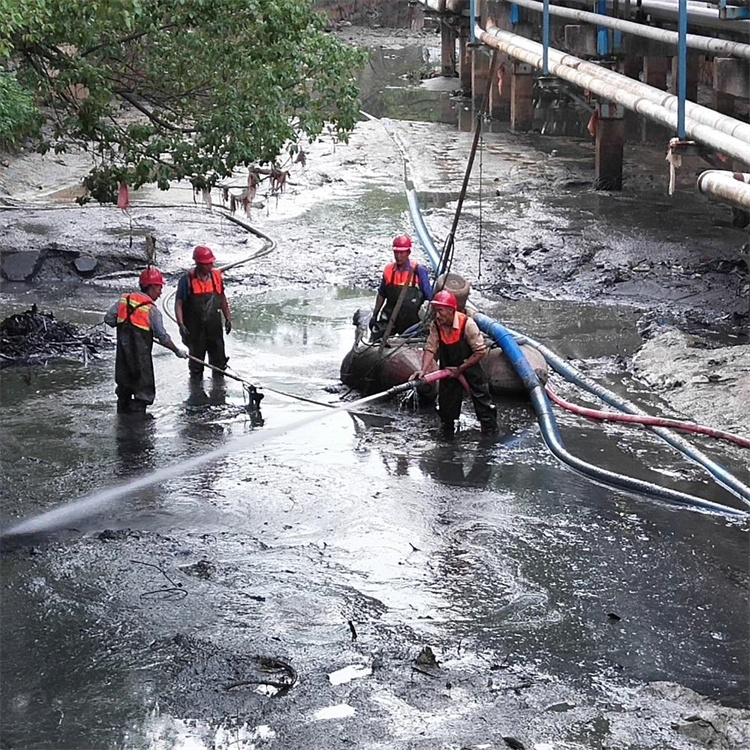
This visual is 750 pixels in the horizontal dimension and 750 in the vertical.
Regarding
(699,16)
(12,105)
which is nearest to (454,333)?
(12,105)

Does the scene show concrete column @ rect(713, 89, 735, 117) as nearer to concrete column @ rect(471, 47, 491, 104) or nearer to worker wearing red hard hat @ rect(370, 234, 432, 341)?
worker wearing red hard hat @ rect(370, 234, 432, 341)

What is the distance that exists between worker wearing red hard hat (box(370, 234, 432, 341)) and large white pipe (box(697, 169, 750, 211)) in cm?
280

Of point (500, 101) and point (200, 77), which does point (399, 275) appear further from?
point (500, 101)

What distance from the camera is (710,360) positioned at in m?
12.1

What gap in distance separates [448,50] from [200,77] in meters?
27.2

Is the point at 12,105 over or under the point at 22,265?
over

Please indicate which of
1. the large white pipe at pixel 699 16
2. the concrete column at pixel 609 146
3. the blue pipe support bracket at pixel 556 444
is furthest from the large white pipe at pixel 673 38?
the blue pipe support bracket at pixel 556 444

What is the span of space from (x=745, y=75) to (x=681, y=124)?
2.15m

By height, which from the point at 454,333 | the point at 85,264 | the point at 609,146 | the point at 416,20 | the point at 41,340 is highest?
the point at 416,20

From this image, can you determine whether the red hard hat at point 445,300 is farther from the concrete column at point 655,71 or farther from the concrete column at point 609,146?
the concrete column at point 655,71

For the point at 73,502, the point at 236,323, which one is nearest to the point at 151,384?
the point at 73,502

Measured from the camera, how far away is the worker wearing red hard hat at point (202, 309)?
12234 millimetres

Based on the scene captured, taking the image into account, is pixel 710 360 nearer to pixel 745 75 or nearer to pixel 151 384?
pixel 745 75

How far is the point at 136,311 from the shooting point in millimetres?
11188
